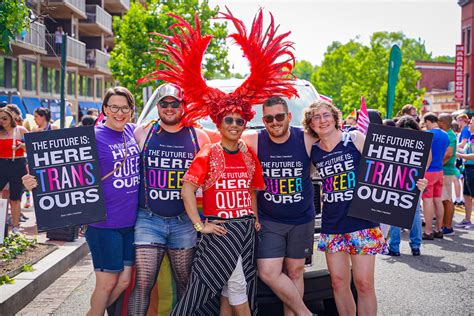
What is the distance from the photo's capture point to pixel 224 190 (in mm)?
4418

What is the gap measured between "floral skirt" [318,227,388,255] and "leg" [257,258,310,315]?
1.29 ft

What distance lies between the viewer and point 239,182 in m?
4.44

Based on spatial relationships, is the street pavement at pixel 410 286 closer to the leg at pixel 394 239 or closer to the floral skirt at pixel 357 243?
the leg at pixel 394 239

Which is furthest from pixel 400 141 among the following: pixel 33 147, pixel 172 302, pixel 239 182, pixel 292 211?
pixel 33 147

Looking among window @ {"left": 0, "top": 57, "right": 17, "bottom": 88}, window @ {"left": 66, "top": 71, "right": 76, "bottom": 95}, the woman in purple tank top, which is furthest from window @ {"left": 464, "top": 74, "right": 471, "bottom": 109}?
the woman in purple tank top

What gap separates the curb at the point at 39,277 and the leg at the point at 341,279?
9.89ft

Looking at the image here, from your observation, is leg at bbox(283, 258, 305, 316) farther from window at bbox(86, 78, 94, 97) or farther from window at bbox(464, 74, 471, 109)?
window at bbox(86, 78, 94, 97)

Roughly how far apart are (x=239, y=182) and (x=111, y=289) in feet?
4.29

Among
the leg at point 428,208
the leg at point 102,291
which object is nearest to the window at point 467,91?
the leg at point 428,208

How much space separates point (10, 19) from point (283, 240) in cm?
376

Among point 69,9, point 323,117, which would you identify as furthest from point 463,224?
point 69,9

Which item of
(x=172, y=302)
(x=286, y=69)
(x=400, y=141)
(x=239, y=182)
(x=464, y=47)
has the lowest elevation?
(x=172, y=302)

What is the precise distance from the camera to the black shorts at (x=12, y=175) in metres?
9.52

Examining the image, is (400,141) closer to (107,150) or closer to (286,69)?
(286,69)
